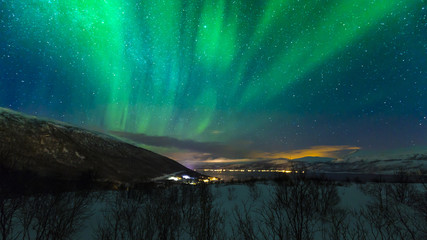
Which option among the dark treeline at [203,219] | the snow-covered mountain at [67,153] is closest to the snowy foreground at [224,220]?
the dark treeline at [203,219]

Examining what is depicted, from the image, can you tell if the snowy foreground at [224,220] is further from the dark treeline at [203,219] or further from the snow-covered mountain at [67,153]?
the snow-covered mountain at [67,153]

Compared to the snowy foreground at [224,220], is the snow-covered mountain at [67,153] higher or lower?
higher

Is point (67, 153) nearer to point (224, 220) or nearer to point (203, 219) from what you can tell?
point (224, 220)

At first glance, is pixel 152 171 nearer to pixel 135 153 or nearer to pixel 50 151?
pixel 135 153

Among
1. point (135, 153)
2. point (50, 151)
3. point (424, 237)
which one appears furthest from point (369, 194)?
point (135, 153)

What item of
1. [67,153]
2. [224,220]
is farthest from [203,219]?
[67,153]

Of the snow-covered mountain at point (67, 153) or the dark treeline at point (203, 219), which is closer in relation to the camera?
the dark treeline at point (203, 219)

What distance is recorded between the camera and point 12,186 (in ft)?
37.1

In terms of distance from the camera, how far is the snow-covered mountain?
11012cm

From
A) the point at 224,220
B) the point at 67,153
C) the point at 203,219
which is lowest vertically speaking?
the point at 224,220

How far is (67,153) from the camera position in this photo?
128 meters

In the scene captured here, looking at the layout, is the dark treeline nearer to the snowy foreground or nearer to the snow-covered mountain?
the snowy foreground

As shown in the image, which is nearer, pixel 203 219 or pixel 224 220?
pixel 203 219

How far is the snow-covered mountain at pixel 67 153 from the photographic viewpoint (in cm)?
11012
